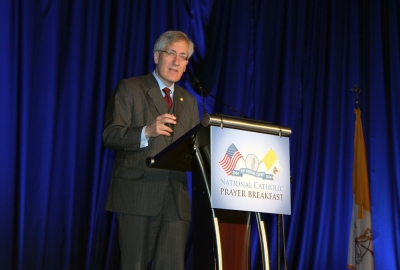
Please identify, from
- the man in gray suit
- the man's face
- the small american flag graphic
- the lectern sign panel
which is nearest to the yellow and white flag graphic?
the lectern sign panel

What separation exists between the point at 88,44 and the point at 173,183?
1658 millimetres

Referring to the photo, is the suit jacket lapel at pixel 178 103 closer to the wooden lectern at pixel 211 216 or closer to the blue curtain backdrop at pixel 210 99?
the wooden lectern at pixel 211 216

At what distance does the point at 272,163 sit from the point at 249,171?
0.38ft

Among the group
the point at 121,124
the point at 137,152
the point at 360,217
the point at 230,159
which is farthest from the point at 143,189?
the point at 360,217

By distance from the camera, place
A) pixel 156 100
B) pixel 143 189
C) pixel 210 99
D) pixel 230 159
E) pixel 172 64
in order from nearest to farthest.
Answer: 1. pixel 230 159
2. pixel 143 189
3. pixel 156 100
4. pixel 172 64
5. pixel 210 99

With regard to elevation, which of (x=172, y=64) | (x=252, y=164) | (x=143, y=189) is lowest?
(x=143, y=189)

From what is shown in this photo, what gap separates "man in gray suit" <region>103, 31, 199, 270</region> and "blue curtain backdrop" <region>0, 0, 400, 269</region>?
3.52ft

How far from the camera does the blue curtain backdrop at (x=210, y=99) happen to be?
3.52 m

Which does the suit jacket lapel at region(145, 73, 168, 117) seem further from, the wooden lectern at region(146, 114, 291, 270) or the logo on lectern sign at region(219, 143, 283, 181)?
the logo on lectern sign at region(219, 143, 283, 181)

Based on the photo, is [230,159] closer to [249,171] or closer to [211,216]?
[249,171]

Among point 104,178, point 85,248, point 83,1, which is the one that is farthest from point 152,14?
point 85,248

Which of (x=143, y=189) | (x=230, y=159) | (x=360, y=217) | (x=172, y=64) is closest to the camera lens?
(x=230, y=159)

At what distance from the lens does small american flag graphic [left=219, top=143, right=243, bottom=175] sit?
2.00 meters

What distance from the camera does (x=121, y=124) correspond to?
2609 millimetres
